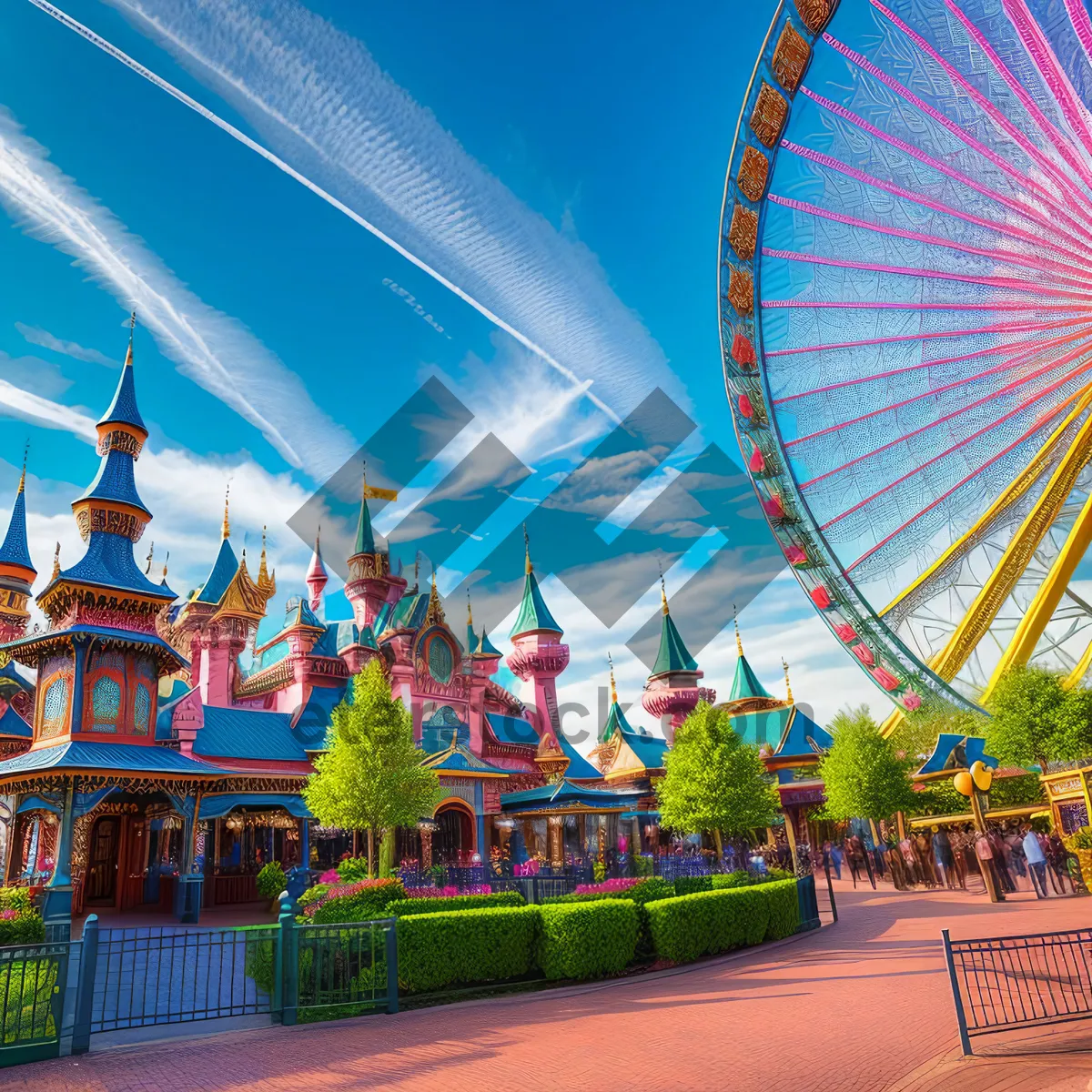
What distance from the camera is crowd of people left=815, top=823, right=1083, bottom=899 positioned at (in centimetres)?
2106

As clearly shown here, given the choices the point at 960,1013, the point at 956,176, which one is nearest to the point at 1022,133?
the point at 956,176

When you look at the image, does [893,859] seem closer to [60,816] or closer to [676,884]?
[676,884]

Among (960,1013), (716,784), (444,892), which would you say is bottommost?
(960,1013)

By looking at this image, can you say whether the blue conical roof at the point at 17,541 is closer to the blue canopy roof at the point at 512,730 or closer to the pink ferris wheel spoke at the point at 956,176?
the blue canopy roof at the point at 512,730

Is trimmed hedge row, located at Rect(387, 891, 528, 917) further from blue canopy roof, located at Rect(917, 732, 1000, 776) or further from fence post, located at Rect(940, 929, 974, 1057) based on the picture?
blue canopy roof, located at Rect(917, 732, 1000, 776)

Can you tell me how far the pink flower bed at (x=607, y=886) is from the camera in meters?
16.1

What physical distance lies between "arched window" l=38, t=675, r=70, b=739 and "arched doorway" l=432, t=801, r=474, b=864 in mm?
14287

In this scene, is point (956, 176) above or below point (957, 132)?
below

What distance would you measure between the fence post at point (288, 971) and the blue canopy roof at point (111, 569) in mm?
A: 15548

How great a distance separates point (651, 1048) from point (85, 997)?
633 cm

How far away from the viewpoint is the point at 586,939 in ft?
41.2

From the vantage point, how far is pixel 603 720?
173 ft

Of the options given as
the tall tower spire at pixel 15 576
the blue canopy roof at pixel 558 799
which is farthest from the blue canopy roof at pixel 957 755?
the tall tower spire at pixel 15 576

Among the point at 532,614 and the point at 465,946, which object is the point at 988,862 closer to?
the point at 465,946
